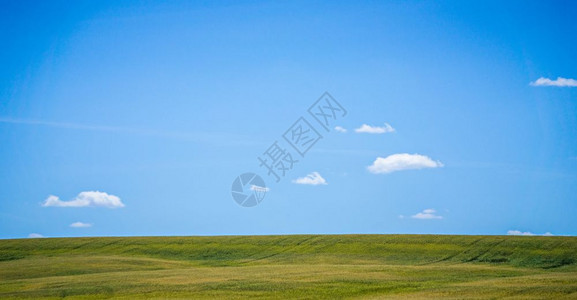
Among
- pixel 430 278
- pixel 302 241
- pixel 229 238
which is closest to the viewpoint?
pixel 430 278

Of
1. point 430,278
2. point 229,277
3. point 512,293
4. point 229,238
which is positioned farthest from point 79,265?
point 512,293

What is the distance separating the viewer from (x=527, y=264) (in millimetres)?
47625

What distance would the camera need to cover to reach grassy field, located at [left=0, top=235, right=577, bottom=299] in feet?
103

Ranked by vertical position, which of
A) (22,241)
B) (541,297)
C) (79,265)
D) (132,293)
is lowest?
(541,297)

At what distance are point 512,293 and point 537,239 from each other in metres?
33.3

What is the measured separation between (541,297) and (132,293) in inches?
788

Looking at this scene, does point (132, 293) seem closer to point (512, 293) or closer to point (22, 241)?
point (512, 293)

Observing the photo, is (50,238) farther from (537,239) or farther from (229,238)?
(537,239)

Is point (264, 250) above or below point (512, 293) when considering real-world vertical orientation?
above

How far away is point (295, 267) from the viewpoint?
4291 centimetres

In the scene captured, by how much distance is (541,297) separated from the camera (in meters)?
26.0

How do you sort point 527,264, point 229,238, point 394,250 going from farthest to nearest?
1. point 229,238
2. point 394,250
3. point 527,264

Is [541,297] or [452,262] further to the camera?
[452,262]

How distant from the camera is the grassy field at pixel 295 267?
1235 inches
